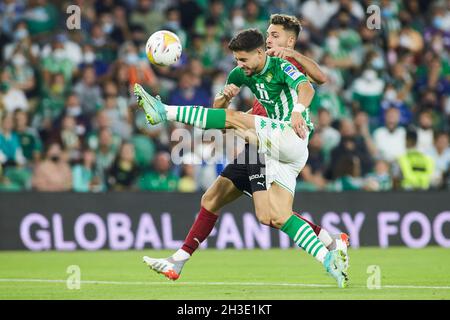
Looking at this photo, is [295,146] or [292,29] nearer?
[295,146]

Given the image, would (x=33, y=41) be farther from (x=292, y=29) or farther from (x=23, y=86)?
(x=292, y=29)

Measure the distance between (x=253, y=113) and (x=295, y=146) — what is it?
894 mm

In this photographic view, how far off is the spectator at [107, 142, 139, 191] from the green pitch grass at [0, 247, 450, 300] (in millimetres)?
1572

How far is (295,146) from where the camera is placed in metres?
9.83

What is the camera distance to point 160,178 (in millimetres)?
16672

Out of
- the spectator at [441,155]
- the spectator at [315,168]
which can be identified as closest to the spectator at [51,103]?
the spectator at [315,168]

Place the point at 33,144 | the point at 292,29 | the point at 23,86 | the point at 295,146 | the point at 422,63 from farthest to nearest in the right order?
the point at 422,63 < the point at 23,86 < the point at 33,144 < the point at 292,29 < the point at 295,146

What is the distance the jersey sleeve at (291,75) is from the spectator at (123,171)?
7045 mm

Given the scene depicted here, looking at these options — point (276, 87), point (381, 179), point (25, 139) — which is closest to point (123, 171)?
point (25, 139)

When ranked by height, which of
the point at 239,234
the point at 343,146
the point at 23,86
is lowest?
the point at 239,234

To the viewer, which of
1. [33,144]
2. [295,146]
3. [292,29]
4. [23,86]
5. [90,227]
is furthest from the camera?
[23,86]

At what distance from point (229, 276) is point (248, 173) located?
5.47 feet

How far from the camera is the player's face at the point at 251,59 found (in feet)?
32.3

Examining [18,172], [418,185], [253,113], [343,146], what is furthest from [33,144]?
[253,113]
